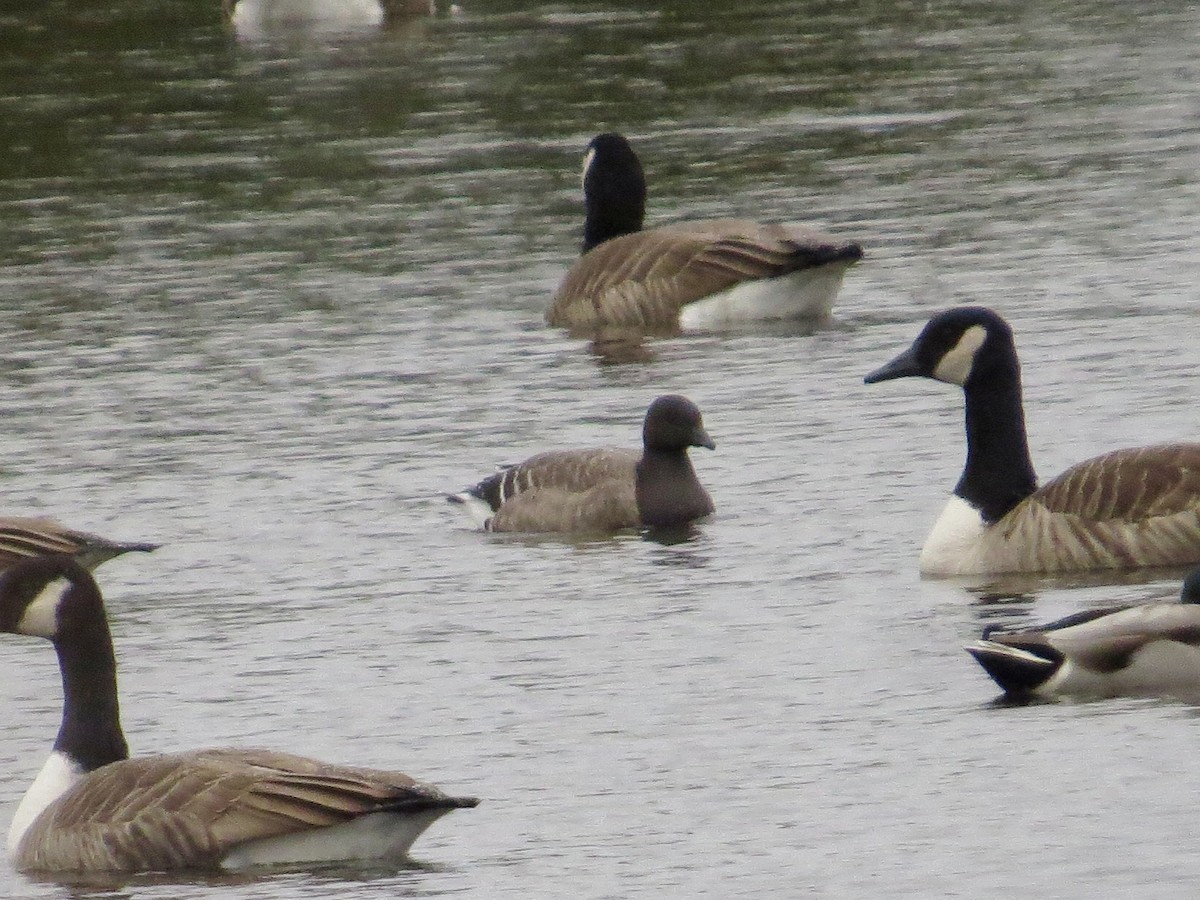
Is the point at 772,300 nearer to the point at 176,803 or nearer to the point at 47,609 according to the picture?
the point at 47,609

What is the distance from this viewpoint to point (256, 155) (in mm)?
31812

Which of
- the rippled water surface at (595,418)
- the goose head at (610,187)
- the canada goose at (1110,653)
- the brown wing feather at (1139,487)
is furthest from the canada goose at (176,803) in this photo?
the goose head at (610,187)

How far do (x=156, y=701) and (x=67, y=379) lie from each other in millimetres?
8681

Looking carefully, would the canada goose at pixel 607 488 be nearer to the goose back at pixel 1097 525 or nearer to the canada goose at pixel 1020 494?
the canada goose at pixel 1020 494

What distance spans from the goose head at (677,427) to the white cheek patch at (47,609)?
5447 mm

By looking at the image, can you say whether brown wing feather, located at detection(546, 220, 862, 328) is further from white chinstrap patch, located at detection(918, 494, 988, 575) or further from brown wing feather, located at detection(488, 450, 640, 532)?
white chinstrap patch, located at detection(918, 494, 988, 575)

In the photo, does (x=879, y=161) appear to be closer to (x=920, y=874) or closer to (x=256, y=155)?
(x=256, y=155)

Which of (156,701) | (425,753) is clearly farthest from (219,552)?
(425,753)

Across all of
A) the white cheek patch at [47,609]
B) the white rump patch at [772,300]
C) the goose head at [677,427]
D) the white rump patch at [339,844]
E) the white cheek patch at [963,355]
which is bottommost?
the white rump patch at [772,300]

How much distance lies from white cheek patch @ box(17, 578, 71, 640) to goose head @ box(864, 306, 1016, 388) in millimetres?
4871

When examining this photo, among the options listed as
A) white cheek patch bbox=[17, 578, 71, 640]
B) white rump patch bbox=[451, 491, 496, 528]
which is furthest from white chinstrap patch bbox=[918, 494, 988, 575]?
white cheek patch bbox=[17, 578, 71, 640]

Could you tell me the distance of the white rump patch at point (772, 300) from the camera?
891 inches

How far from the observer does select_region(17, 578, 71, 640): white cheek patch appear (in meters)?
11.7

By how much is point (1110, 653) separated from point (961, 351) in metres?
3.39
